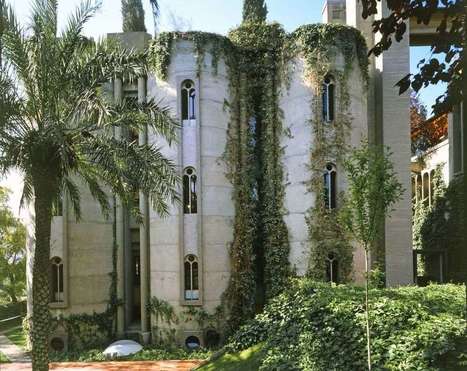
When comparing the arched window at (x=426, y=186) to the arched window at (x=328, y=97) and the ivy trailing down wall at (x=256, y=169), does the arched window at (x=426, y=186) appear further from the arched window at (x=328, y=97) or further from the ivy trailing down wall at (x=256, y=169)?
the ivy trailing down wall at (x=256, y=169)

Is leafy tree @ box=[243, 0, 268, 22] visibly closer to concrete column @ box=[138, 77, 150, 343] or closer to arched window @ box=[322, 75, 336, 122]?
arched window @ box=[322, 75, 336, 122]

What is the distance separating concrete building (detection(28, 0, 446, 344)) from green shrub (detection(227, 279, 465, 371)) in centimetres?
448

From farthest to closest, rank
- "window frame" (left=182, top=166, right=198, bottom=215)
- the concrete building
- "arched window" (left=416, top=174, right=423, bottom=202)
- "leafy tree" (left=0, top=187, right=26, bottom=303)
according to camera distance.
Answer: "arched window" (left=416, top=174, right=423, bottom=202) < "leafy tree" (left=0, top=187, right=26, bottom=303) < "window frame" (left=182, top=166, right=198, bottom=215) < the concrete building

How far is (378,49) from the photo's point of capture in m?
5.39

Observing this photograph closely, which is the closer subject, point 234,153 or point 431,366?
point 431,366

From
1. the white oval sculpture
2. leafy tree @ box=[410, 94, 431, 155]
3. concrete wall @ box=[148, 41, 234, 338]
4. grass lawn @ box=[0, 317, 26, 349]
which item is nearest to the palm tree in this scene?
the white oval sculpture

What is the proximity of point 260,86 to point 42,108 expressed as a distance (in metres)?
10.4

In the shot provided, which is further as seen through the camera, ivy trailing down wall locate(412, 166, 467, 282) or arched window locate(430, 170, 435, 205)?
arched window locate(430, 170, 435, 205)

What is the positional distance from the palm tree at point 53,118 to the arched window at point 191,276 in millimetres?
6365

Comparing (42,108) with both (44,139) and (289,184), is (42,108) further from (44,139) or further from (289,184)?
(289,184)

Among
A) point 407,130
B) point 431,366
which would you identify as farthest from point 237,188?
point 431,366

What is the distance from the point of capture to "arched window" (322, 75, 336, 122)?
17.2 m

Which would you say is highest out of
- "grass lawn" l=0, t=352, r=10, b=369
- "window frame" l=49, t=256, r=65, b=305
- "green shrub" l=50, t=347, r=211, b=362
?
"window frame" l=49, t=256, r=65, b=305

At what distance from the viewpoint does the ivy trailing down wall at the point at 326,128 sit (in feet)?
54.1
